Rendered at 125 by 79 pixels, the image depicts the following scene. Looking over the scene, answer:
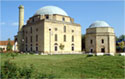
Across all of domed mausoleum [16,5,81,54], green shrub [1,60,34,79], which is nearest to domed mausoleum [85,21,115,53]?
domed mausoleum [16,5,81,54]

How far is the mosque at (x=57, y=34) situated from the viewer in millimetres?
31125

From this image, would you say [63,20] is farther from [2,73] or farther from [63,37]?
[2,73]

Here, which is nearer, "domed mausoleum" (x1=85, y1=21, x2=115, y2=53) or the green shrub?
the green shrub

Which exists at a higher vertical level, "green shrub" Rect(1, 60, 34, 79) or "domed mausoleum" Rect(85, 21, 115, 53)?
"domed mausoleum" Rect(85, 21, 115, 53)

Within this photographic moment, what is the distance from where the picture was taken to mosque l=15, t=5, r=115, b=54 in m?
31.1

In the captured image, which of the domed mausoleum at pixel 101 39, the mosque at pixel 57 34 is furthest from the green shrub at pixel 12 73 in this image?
the domed mausoleum at pixel 101 39

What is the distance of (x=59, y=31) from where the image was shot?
33.0 m

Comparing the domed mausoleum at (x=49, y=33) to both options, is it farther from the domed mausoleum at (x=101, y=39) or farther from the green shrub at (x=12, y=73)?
the green shrub at (x=12, y=73)

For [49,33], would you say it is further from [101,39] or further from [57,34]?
[101,39]

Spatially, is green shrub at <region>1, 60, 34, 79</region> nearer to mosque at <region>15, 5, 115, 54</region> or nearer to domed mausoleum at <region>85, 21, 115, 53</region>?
mosque at <region>15, 5, 115, 54</region>

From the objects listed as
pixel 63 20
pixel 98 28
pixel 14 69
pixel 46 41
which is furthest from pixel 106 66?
pixel 98 28

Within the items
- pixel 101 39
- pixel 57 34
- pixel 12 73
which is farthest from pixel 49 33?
pixel 12 73

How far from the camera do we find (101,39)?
38.6m

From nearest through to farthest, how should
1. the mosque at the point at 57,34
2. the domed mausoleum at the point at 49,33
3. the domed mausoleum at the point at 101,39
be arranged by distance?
1. the domed mausoleum at the point at 49,33
2. the mosque at the point at 57,34
3. the domed mausoleum at the point at 101,39
